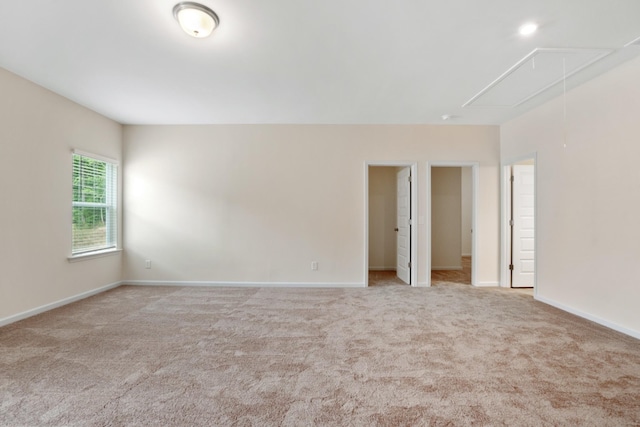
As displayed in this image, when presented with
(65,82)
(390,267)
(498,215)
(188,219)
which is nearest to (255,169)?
(188,219)

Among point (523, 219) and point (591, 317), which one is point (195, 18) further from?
point (523, 219)

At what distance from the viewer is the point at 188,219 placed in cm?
479

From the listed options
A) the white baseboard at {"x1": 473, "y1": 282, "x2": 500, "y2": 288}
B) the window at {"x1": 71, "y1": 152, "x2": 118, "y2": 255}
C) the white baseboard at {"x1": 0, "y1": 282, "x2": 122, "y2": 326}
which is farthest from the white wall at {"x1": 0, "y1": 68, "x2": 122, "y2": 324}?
the white baseboard at {"x1": 473, "y1": 282, "x2": 500, "y2": 288}

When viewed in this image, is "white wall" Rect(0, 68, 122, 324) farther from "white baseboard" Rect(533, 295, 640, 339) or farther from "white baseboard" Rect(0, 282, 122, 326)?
"white baseboard" Rect(533, 295, 640, 339)

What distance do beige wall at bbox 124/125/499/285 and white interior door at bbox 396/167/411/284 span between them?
216mm

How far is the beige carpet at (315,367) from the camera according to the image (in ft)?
5.63

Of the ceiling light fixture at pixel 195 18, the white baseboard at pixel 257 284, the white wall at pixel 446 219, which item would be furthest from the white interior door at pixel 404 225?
the ceiling light fixture at pixel 195 18

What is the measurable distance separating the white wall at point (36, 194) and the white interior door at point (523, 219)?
6.68 meters

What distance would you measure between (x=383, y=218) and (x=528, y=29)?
434 cm

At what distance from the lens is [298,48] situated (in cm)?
257

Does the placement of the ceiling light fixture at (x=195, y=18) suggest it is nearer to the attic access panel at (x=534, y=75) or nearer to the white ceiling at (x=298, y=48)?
the white ceiling at (x=298, y=48)

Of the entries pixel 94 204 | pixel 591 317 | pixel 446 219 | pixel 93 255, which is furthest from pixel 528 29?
pixel 93 255

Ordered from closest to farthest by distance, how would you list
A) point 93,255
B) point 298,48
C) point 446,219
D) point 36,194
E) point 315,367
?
1. point 315,367
2. point 298,48
3. point 36,194
4. point 93,255
5. point 446,219

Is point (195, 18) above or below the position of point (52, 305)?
above
